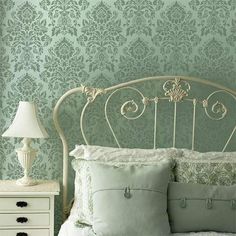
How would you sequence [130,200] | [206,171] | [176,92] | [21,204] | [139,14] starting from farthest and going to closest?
[139,14], [176,92], [21,204], [206,171], [130,200]

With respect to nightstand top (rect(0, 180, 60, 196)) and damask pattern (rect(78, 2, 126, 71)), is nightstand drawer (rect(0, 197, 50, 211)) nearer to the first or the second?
nightstand top (rect(0, 180, 60, 196))

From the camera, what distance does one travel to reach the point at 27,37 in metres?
3.07

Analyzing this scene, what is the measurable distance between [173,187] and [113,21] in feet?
3.89

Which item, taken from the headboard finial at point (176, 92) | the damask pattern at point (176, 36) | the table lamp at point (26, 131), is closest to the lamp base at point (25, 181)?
the table lamp at point (26, 131)

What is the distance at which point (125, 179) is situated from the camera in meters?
2.43

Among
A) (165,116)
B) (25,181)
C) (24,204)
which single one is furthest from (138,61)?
(24,204)

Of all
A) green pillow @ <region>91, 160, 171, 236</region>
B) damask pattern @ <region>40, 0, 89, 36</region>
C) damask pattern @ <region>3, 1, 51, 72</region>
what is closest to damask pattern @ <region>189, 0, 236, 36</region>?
damask pattern @ <region>40, 0, 89, 36</region>

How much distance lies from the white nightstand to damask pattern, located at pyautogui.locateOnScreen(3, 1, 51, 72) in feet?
2.63

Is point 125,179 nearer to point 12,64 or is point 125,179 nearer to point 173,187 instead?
point 173,187

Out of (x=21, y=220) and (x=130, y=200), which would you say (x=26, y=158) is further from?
(x=130, y=200)

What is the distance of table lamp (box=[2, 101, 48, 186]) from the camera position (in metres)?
2.78

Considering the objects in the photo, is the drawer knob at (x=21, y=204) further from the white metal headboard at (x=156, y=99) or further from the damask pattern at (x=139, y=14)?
the damask pattern at (x=139, y=14)

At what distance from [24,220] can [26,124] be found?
550 mm

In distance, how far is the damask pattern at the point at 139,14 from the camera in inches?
122
